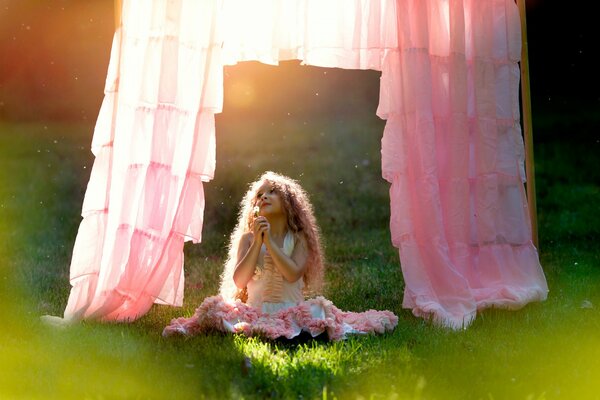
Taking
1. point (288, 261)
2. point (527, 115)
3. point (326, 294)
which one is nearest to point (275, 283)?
point (288, 261)

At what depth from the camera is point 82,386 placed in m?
3.02

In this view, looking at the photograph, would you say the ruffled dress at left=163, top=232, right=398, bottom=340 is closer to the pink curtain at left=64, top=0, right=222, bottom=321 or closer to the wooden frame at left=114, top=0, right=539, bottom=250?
the pink curtain at left=64, top=0, right=222, bottom=321

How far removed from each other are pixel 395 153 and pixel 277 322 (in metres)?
1.01

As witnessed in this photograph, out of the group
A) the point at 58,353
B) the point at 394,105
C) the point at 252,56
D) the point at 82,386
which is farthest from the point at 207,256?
the point at 82,386

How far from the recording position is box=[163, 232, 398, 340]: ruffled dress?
145 inches

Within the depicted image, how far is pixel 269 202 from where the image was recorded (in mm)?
4070

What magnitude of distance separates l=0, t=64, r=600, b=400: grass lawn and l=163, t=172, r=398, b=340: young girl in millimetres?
94

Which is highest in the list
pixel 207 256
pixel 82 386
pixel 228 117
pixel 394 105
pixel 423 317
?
pixel 228 117

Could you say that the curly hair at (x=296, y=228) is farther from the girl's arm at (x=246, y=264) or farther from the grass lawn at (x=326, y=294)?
the grass lawn at (x=326, y=294)

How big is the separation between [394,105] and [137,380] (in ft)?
6.05

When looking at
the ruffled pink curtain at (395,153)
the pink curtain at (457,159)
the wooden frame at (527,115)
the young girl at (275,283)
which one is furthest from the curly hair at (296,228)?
the wooden frame at (527,115)

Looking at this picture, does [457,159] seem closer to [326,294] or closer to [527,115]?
[527,115]

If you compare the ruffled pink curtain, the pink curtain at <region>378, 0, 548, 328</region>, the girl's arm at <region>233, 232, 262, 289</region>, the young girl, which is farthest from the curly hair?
the pink curtain at <region>378, 0, 548, 328</region>

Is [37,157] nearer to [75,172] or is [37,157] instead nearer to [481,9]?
[75,172]
